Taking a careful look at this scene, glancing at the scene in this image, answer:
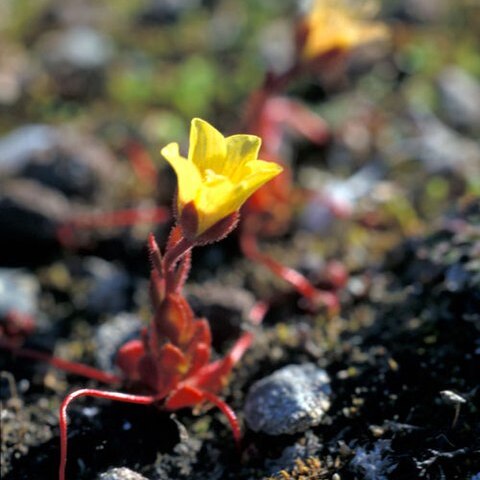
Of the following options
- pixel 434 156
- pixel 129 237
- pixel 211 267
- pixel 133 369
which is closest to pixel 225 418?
Result: pixel 133 369

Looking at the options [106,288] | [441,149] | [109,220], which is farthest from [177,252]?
A: [441,149]

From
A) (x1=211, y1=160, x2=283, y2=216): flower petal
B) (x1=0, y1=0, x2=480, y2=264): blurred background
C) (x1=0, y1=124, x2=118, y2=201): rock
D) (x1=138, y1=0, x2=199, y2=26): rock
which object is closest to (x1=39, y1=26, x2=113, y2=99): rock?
(x1=0, y1=0, x2=480, y2=264): blurred background

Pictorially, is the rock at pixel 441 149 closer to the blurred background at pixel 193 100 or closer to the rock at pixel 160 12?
the blurred background at pixel 193 100

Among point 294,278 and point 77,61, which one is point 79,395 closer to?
point 294,278

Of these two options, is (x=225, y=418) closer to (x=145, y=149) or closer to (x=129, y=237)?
(x=129, y=237)

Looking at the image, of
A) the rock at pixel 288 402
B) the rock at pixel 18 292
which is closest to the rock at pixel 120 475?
the rock at pixel 288 402

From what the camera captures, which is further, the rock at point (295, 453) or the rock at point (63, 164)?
the rock at point (63, 164)
